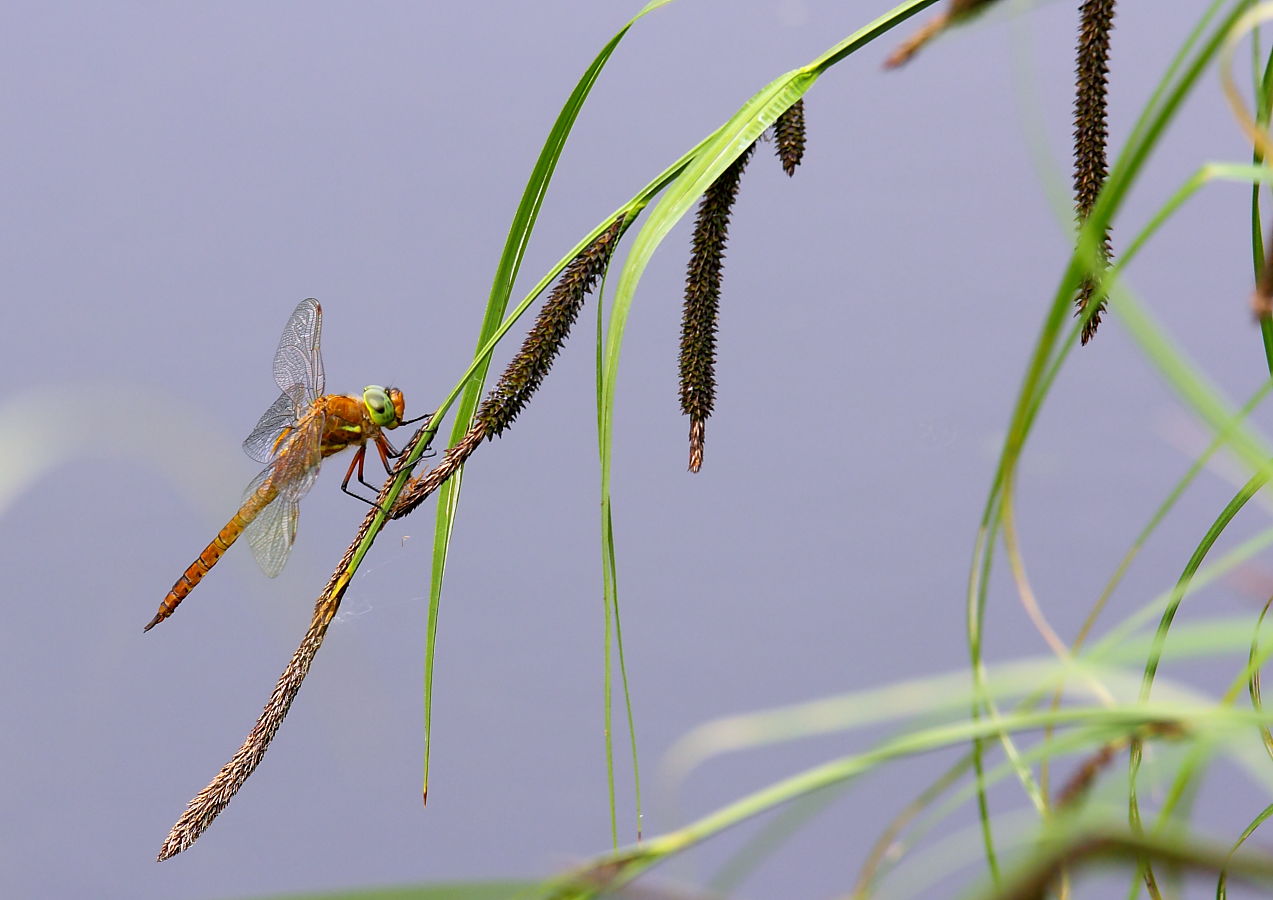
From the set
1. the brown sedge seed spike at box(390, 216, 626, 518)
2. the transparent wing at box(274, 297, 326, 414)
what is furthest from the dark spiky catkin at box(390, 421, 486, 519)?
the transparent wing at box(274, 297, 326, 414)

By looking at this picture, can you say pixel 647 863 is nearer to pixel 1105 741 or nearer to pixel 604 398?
pixel 1105 741

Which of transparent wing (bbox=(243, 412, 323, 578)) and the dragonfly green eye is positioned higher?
the dragonfly green eye

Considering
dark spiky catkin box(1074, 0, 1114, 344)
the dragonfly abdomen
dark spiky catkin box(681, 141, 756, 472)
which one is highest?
dark spiky catkin box(1074, 0, 1114, 344)

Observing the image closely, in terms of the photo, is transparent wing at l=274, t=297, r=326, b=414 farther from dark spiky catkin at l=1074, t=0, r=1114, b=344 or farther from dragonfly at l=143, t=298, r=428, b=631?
dark spiky catkin at l=1074, t=0, r=1114, b=344

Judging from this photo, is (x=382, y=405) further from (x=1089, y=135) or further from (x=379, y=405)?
(x=1089, y=135)

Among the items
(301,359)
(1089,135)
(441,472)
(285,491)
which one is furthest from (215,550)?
(1089,135)

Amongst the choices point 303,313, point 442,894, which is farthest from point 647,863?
point 303,313

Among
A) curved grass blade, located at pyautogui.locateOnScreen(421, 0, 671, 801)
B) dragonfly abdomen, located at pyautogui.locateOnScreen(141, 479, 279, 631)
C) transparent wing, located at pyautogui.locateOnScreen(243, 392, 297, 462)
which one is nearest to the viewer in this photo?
curved grass blade, located at pyautogui.locateOnScreen(421, 0, 671, 801)
